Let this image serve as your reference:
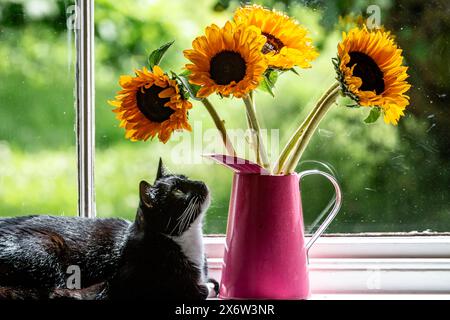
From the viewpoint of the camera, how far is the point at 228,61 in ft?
3.32

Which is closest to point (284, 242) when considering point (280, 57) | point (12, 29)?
point (280, 57)

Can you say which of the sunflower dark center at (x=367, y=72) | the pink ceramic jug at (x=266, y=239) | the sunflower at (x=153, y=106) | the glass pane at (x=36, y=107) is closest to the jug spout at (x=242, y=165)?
the pink ceramic jug at (x=266, y=239)

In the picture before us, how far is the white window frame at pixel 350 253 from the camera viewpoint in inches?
48.4

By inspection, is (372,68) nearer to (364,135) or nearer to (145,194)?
(364,135)

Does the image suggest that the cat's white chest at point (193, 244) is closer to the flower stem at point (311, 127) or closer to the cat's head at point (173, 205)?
the cat's head at point (173, 205)

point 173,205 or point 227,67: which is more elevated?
point 227,67

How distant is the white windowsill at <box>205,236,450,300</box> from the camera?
122 centimetres

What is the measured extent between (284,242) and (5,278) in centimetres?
42

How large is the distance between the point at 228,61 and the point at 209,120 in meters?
0.31

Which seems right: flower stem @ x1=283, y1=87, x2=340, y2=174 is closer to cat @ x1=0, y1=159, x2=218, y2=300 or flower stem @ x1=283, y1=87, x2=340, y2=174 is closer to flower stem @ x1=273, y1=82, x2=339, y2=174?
flower stem @ x1=273, y1=82, x2=339, y2=174

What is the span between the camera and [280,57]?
1048 mm

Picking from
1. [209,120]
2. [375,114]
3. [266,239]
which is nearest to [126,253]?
[266,239]

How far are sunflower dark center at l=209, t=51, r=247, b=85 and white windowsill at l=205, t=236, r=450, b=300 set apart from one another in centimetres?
39

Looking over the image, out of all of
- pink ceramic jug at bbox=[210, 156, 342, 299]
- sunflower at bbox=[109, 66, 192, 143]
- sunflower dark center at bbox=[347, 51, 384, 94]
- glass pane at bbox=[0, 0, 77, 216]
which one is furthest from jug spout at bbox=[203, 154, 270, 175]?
glass pane at bbox=[0, 0, 77, 216]
